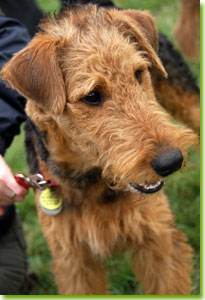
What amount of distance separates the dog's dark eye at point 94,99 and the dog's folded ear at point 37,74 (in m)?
0.15

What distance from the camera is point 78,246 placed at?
317 cm

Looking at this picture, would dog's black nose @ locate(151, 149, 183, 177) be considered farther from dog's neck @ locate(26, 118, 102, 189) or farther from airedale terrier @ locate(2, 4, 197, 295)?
dog's neck @ locate(26, 118, 102, 189)

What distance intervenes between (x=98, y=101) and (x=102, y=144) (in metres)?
0.27

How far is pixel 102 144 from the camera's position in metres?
2.59

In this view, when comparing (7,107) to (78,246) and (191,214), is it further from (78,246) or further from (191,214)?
(191,214)

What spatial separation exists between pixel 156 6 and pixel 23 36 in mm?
4354

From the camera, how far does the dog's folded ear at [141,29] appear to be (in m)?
2.94

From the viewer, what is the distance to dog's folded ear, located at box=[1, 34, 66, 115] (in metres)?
2.63

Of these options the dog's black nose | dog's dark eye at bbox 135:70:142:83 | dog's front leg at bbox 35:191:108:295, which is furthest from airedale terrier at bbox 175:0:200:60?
the dog's black nose

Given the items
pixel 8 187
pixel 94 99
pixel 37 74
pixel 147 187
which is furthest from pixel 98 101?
pixel 8 187

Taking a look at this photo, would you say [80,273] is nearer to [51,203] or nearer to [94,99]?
[51,203]

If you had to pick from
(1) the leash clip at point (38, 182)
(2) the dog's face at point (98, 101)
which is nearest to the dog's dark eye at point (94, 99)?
(2) the dog's face at point (98, 101)

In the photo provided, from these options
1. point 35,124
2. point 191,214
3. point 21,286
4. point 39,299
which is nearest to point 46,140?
point 35,124

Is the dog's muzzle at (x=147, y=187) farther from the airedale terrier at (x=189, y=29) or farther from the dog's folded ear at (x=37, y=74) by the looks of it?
the airedale terrier at (x=189, y=29)
